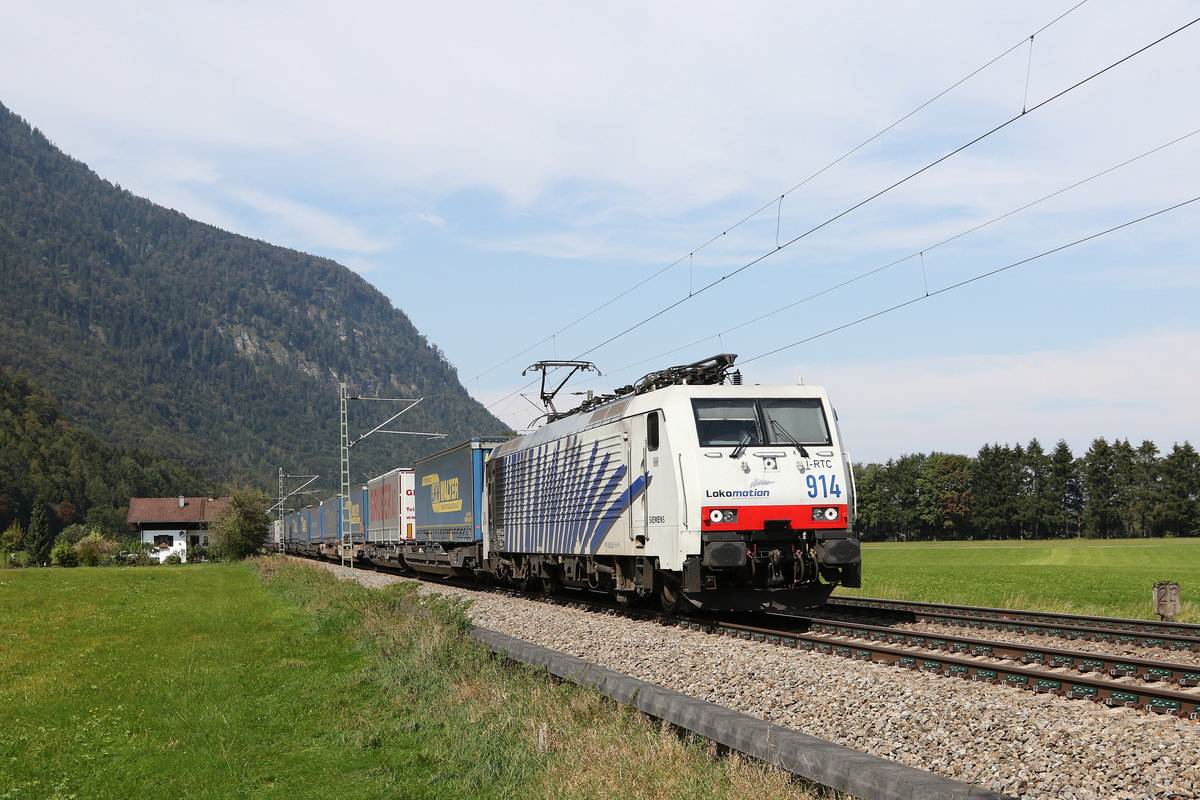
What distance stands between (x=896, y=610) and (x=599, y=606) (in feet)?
17.9

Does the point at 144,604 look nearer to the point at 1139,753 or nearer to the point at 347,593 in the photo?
the point at 347,593

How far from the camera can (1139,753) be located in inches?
296

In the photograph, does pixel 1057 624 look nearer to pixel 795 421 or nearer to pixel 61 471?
pixel 795 421

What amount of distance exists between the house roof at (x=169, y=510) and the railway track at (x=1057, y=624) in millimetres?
115489

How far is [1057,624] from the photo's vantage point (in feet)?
50.2

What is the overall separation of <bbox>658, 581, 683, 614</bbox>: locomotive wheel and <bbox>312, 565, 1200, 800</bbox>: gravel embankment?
107 inches

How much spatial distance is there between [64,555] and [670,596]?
78108mm

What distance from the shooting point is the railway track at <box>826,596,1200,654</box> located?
525 inches

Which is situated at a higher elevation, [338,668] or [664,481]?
[664,481]

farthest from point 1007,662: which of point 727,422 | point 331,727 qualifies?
point 331,727

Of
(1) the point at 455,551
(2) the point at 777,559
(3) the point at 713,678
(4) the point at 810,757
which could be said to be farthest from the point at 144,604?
(4) the point at 810,757

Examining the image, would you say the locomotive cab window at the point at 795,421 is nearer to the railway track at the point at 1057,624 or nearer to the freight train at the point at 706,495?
the freight train at the point at 706,495

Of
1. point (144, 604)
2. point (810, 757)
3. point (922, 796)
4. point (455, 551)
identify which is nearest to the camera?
point (922, 796)

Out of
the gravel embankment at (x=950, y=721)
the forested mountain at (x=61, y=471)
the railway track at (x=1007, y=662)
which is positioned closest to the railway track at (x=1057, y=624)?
the railway track at (x=1007, y=662)
